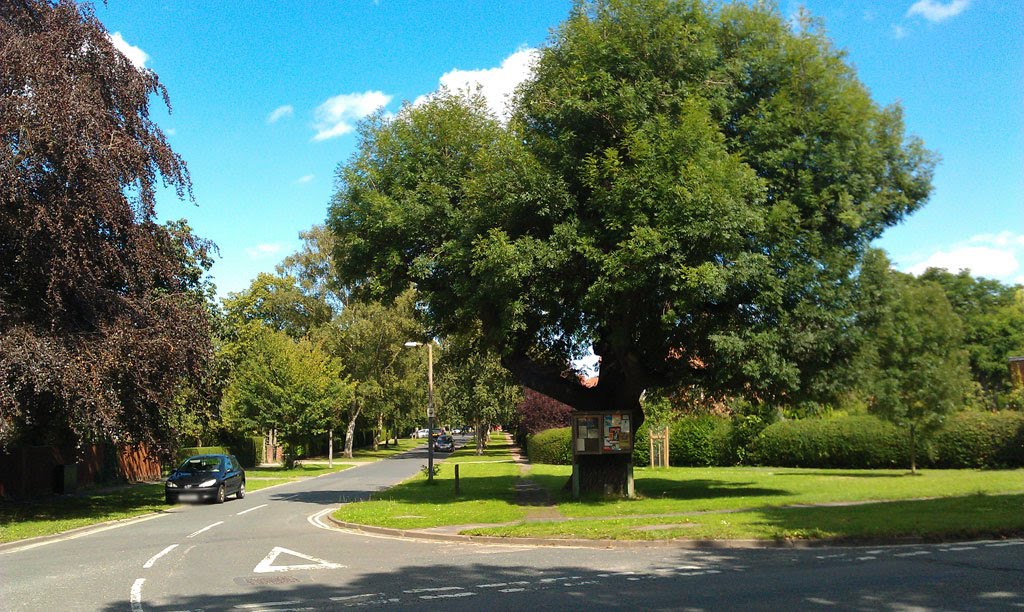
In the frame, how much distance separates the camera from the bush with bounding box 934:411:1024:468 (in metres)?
30.9

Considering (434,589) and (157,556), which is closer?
(434,589)

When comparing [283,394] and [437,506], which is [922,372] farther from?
[283,394]

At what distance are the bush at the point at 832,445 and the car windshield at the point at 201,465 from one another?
24.8 m

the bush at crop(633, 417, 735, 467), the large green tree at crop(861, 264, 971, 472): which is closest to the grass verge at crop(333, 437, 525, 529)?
the bush at crop(633, 417, 735, 467)

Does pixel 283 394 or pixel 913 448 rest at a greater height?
pixel 283 394

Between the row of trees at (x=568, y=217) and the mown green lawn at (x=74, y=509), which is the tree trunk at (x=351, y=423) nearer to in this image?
the mown green lawn at (x=74, y=509)

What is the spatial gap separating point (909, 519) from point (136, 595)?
1285cm

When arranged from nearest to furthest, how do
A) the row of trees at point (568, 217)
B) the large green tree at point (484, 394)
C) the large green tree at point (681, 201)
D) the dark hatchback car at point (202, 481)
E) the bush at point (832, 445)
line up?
1. the large green tree at point (681, 201)
2. the row of trees at point (568, 217)
3. the dark hatchback car at point (202, 481)
4. the bush at point (832, 445)
5. the large green tree at point (484, 394)

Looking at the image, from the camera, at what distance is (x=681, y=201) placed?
52.0ft

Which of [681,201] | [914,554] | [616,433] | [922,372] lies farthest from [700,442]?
[914,554]

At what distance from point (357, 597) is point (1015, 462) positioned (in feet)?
102

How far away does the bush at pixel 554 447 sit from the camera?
41.8 m

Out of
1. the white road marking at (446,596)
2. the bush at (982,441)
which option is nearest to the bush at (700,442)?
the bush at (982,441)

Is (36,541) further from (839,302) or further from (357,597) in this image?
(839,302)
